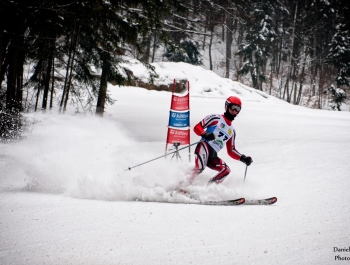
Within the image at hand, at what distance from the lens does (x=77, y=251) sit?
260 centimetres

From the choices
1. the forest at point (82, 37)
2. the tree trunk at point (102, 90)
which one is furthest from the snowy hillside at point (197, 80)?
the forest at point (82, 37)

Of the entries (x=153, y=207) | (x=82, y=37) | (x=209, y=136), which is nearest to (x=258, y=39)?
Answer: (x=82, y=37)

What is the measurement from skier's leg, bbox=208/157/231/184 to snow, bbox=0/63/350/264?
0.28m

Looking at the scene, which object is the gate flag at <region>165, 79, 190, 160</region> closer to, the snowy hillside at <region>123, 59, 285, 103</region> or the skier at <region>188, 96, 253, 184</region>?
the skier at <region>188, 96, 253, 184</region>

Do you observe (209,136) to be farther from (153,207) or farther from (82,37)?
(82,37)

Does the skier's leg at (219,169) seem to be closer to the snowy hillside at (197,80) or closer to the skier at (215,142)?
the skier at (215,142)

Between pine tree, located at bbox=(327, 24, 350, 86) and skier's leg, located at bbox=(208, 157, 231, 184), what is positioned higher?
pine tree, located at bbox=(327, 24, 350, 86)

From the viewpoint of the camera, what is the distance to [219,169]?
5090mm

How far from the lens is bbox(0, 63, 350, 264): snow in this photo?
8.77 ft

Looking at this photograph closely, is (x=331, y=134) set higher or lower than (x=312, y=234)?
higher

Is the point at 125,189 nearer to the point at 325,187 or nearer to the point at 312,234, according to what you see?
the point at 312,234

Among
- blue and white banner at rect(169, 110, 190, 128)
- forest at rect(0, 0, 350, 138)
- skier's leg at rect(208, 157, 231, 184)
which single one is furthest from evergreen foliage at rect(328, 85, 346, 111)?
skier's leg at rect(208, 157, 231, 184)

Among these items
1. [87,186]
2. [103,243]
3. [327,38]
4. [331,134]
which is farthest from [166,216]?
[327,38]

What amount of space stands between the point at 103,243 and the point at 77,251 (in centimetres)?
26
